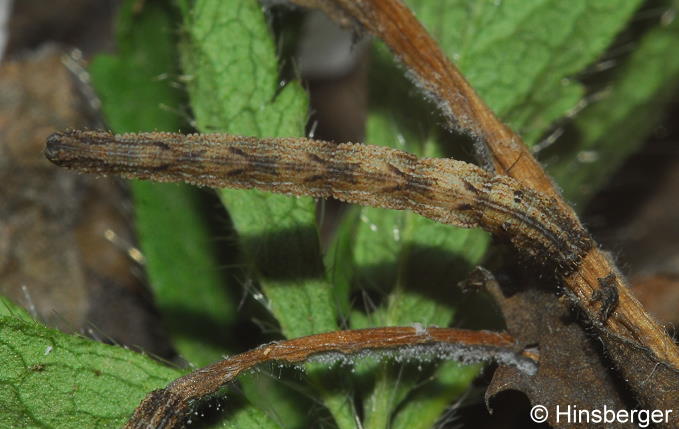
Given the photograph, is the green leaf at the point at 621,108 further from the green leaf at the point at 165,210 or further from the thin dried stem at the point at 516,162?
the green leaf at the point at 165,210

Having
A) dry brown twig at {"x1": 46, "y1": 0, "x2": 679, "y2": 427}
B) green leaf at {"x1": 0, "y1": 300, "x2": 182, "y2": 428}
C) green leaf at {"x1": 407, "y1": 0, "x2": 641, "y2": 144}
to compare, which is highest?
green leaf at {"x1": 407, "y1": 0, "x2": 641, "y2": 144}

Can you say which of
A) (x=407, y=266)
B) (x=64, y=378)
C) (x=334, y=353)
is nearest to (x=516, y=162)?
(x=407, y=266)

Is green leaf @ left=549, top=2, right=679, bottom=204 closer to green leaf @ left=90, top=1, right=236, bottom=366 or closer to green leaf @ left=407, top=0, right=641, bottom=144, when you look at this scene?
green leaf @ left=407, top=0, right=641, bottom=144

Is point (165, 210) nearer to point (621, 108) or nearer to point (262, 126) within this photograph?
point (262, 126)

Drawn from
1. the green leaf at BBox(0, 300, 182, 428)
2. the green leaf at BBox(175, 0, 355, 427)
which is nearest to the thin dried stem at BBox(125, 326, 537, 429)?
the green leaf at BBox(0, 300, 182, 428)

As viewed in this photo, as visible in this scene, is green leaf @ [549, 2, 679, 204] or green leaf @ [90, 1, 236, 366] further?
green leaf @ [549, 2, 679, 204]

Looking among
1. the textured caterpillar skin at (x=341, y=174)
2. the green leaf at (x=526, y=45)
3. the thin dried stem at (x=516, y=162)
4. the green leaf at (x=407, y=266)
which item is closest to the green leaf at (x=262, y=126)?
the green leaf at (x=407, y=266)
